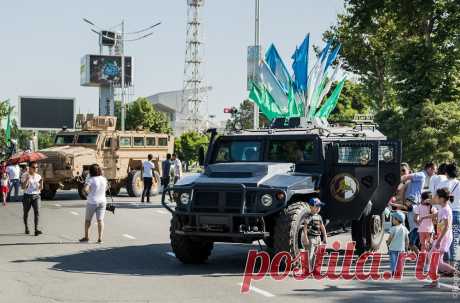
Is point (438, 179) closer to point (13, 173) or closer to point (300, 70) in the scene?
point (13, 173)

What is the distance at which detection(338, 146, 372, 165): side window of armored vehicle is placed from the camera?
12.7 m

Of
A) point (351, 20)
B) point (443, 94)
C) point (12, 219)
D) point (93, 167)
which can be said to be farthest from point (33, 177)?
point (443, 94)

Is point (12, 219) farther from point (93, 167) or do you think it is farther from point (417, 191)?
point (417, 191)

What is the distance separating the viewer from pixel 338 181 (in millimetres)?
12664

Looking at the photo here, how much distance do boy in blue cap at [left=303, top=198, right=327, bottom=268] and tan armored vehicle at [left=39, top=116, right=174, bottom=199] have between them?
54.4 feet

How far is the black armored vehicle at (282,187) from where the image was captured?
37.3ft

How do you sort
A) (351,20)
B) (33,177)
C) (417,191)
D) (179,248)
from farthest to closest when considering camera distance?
(351,20) → (33,177) → (417,191) → (179,248)

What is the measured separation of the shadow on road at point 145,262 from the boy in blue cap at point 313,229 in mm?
1068

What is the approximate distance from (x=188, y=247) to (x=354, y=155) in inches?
118

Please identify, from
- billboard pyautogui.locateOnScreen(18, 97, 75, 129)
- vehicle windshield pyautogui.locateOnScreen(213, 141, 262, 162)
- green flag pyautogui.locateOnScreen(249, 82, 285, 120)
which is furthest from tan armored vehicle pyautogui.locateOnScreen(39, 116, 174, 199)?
billboard pyautogui.locateOnScreen(18, 97, 75, 129)

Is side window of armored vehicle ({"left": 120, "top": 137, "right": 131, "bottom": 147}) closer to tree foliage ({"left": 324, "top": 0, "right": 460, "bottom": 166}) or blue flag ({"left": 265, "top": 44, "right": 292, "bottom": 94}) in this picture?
tree foliage ({"left": 324, "top": 0, "right": 460, "bottom": 166})

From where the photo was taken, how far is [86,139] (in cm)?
2884

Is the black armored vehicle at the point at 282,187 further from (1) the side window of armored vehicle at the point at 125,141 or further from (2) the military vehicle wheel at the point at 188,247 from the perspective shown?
(1) the side window of armored vehicle at the point at 125,141

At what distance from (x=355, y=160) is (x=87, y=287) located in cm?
479
